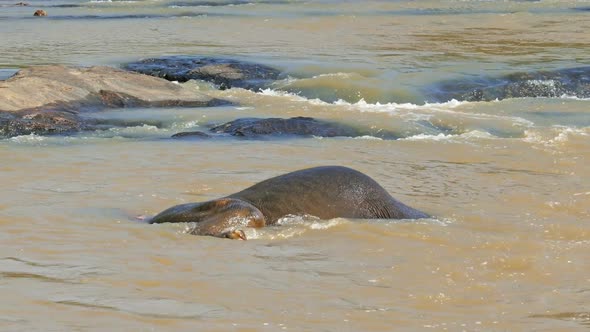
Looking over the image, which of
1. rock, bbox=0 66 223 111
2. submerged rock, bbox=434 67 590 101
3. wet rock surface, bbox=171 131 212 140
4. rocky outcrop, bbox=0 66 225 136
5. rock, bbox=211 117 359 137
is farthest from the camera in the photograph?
submerged rock, bbox=434 67 590 101

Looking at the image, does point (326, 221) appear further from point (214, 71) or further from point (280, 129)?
point (214, 71)

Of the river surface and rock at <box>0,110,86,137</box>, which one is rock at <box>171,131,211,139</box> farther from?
rock at <box>0,110,86,137</box>

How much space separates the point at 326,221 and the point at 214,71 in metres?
10.1

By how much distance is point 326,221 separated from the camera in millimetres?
7070

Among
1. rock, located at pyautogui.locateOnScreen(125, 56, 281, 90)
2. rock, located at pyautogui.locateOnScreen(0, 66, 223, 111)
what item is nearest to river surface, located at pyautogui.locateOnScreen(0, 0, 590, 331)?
rock, located at pyautogui.locateOnScreen(125, 56, 281, 90)

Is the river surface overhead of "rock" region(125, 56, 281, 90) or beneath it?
beneath

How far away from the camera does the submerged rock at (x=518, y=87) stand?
1534 cm

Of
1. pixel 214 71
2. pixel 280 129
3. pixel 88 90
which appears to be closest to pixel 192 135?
pixel 280 129

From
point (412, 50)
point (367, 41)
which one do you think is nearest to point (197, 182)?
point (412, 50)

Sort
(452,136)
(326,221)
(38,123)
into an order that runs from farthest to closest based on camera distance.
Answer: (452,136)
(38,123)
(326,221)

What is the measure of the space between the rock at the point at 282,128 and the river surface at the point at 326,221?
357 millimetres

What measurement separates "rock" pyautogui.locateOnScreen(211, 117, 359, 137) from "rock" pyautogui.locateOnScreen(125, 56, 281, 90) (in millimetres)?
3786

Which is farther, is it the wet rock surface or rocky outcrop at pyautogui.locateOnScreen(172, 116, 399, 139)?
rocky outcrop at pyautogui.locateOnScreen(172, 116, 399, 139)

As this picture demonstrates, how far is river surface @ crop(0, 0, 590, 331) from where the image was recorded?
5125 mm
